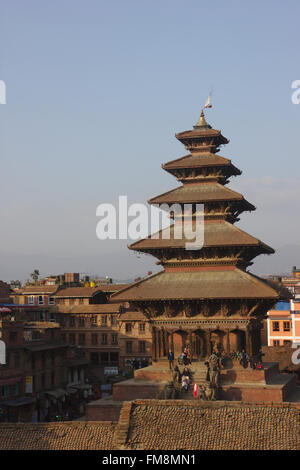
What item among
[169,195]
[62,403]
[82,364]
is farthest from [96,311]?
[169,195]

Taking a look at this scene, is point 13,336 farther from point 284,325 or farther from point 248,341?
point 248,341

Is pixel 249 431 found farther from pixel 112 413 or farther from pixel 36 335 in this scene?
pixel 36 335

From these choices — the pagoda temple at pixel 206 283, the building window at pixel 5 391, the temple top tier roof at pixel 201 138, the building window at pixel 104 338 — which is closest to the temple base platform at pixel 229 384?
the pagoda temple at pixel 206 283

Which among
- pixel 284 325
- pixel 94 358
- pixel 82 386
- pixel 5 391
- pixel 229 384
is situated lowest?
pixel 82 386

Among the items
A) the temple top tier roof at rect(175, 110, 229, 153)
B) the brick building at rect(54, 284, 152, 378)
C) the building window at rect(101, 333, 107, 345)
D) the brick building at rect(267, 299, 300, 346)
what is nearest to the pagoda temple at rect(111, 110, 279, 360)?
the temple top tier roof at rect(175, 110, 229, 153)

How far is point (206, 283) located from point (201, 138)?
11713mm

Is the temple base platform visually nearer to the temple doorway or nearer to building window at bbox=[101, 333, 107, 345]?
the temple doorway

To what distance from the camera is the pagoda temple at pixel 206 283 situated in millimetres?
41500

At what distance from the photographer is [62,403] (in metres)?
80.8

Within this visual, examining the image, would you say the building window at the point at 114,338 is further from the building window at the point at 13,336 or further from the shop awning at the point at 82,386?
the building window at the point at 13,336

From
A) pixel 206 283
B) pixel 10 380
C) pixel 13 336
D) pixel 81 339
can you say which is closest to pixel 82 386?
pixel 81 339

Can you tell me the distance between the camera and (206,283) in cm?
4266

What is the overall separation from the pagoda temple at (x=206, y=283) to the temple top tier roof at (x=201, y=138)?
4.44 feet
